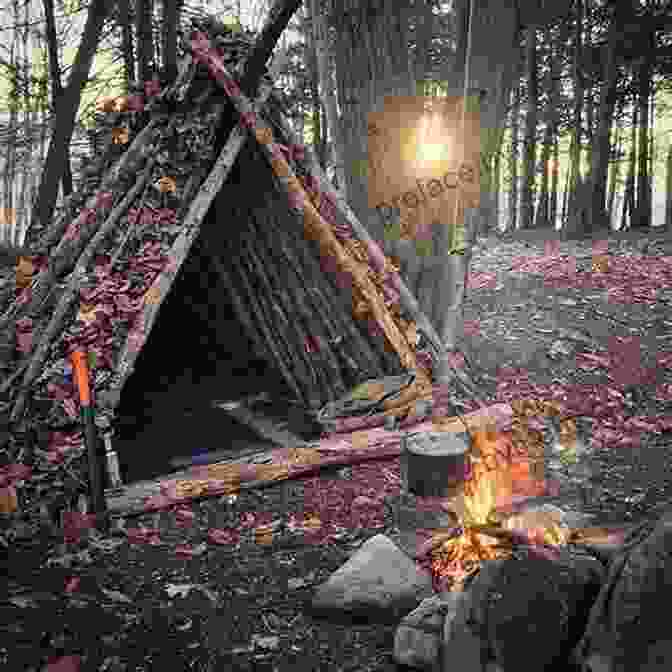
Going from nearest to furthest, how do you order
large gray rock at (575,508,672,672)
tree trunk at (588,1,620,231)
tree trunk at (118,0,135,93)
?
large gray rock at (575,508,672,672) < tree trunk at (118,0,135,93) < tree trunk at (588,1,620,231)

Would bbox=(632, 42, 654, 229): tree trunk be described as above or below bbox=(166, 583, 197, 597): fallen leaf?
above

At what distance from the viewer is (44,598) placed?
2.70 meters

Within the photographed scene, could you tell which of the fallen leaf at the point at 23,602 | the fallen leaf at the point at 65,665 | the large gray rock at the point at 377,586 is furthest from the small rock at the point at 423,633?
the fallen leaf at the point at 23,602

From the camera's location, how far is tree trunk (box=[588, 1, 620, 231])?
11977 millimetres

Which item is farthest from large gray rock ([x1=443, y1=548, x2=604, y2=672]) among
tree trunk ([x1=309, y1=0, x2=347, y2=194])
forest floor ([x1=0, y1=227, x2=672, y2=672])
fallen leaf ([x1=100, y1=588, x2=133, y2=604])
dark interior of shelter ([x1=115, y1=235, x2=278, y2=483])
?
tree trunk ([x1=309, y1=0, x2=347, y2=194])

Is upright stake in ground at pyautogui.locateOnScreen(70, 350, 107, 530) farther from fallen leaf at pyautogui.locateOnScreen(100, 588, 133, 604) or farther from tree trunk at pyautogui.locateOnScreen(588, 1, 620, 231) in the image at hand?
tree trunk at pyautogui.locateOnScreen(588, 1, 620, 231)

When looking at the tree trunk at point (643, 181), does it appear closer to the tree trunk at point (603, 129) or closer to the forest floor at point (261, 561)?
the tree trunk at point (603, 129)

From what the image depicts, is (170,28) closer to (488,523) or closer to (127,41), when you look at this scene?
(127,41)

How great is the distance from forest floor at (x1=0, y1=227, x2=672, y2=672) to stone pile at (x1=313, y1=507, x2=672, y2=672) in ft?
1.25

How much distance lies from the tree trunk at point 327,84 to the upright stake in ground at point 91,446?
3.03 metres

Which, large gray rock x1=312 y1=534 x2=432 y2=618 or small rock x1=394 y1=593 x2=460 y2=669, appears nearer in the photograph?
small rock x1=394 y1=593 x2=460 y2=669

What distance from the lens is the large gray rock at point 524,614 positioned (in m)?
1.91

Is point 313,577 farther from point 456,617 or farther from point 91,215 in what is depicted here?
point 91,215

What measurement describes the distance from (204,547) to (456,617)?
1709 mm
